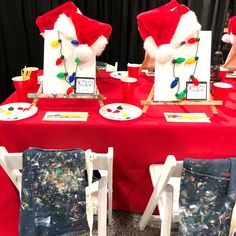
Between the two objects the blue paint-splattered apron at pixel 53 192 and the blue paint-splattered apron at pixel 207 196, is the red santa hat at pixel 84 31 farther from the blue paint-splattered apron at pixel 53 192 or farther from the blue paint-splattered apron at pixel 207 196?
the blue paint-splattered apron at pixel 207 196

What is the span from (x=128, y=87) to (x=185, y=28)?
0.42 meters

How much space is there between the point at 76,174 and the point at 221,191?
0.48m

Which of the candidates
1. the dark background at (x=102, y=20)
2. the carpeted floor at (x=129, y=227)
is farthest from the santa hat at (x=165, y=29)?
the dark background at (x=102, y=20)

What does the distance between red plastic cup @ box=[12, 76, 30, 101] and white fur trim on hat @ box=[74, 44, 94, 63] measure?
35 centimetres

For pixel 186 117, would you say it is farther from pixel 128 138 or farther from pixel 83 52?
pixel 83 52

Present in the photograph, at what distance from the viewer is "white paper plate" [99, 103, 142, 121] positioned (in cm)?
127

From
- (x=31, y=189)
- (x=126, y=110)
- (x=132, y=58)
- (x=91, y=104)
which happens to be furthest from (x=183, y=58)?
(x=132, y=58)

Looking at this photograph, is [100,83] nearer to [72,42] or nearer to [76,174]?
[72,42]

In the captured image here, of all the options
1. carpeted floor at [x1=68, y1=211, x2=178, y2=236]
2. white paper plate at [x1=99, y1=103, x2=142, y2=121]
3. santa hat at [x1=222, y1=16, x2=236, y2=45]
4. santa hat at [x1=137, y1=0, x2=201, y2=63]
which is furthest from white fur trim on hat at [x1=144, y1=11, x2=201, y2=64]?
carpeted floor at [x1=68, y1=211, x2=178, y2=236]

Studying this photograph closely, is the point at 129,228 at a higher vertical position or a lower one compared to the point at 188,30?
lower

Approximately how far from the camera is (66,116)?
129 cm

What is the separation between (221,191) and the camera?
811mm

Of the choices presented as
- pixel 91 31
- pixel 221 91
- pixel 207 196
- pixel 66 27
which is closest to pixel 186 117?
pixel 221 91

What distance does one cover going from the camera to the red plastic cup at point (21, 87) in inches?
55.9
